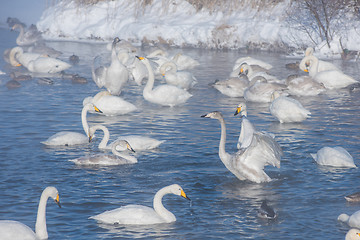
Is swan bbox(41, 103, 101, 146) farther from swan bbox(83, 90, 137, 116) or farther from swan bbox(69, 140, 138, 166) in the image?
swan bbox(83, 90, 137, 116)

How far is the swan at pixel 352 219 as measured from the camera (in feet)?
25.5

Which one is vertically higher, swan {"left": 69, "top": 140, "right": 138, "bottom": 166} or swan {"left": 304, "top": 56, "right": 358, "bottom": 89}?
swan {"left": 304, "top": 56, "right": 358, "bottom": 89}

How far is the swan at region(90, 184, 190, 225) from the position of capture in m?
8.13

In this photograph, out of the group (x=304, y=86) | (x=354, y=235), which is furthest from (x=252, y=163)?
(x=304, y=86)

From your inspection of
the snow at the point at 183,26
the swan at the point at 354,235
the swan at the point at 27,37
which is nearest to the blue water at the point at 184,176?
the swan at the point at 354,235

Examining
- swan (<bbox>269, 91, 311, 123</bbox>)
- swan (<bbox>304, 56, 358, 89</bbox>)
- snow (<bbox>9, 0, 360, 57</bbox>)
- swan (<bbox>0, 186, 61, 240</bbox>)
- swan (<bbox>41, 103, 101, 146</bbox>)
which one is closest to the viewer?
swan (<bbox>0, 186, 61, 240</bbox>)

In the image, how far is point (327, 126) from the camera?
14680 millimetres

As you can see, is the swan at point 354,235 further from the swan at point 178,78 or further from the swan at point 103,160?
the swan at point 178,78

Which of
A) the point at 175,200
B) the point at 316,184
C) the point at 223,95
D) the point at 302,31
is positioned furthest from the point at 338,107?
the point at 302,31

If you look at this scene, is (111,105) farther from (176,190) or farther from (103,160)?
(176,190)

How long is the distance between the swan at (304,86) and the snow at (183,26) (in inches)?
500

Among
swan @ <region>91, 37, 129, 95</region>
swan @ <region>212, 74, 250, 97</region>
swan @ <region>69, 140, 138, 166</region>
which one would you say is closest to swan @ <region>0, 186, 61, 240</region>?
swan @ <region>69, 140, 138, 166</region>

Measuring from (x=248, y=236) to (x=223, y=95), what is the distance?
1230cm

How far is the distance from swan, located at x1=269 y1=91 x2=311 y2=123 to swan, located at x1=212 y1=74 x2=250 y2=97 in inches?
159
